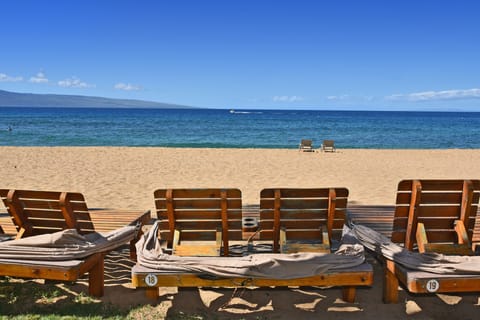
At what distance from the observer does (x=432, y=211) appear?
3.76 metres

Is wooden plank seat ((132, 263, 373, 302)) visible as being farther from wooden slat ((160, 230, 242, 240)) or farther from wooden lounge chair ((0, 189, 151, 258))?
wooden lounge chair ((0, 189, 151, 258))

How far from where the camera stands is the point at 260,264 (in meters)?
3.25

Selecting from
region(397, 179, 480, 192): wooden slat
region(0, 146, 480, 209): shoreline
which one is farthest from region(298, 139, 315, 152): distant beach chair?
region(397, 179, 480, 192): wooden slat

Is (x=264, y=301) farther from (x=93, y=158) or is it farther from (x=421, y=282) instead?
(x=93, y=158)

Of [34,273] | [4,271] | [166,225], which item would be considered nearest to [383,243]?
[166,225]

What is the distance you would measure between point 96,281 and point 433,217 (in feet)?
10.5

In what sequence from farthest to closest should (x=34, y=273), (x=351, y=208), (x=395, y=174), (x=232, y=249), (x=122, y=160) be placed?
(x=122, y=160), (x=395, y=174), (x=351, y=208), (x=232, y=249), (x=34, y=273)

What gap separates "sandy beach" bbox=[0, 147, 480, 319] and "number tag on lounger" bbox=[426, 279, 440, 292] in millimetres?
532

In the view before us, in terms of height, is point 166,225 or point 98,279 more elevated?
point 166,225

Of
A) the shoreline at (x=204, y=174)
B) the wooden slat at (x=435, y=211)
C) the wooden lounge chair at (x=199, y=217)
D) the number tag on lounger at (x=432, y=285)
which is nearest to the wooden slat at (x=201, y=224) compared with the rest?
the wooden lounge chair at (x=199, y=217)

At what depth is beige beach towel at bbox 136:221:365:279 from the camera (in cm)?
326

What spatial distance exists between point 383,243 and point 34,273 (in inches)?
117

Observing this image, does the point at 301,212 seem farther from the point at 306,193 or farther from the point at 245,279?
the point at 245,279

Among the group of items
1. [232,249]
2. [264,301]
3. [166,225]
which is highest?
[166,225]
